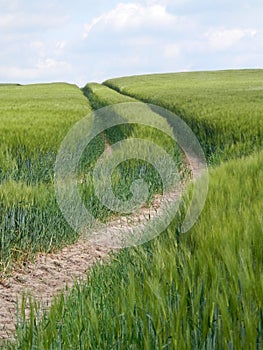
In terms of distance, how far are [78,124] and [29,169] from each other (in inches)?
175

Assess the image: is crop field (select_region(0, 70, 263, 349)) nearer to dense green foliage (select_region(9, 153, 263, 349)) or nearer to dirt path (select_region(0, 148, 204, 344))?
dense green foliage (select_region(9, 153, 263, 349))

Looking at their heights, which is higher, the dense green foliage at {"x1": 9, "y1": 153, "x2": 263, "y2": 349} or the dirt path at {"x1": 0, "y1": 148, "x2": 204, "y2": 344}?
the dense green foliage at {"x1": 9, "y1": 153, "x2": 263, "y2": 349}

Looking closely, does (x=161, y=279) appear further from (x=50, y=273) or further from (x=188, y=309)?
(x=50, y=273)

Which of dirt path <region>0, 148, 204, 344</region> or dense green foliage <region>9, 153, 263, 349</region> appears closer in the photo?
dense green foliage <region>9, 153, 263, 349</region>

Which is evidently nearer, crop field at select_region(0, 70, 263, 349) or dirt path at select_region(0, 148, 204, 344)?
crop field at select_region(0, 70, 263, 349)

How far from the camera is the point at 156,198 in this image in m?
8.33

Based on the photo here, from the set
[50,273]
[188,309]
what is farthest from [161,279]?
[50,273]

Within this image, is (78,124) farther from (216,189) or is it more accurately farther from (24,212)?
(216,189)

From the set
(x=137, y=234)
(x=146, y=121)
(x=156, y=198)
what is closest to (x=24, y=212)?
(x=137, y=234)

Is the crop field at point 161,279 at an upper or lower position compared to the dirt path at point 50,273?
upper

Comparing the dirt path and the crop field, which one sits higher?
the crop field

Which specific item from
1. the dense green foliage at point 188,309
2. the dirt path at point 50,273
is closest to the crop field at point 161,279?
the dense green foliage at point 188,309

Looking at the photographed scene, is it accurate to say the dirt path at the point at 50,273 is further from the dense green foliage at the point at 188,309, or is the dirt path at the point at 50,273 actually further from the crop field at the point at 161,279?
the dense green foliage at the point at 188,309

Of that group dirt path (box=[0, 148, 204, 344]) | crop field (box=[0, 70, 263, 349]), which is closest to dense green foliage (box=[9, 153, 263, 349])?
crop field (box=[0, 70, 263, 349])
